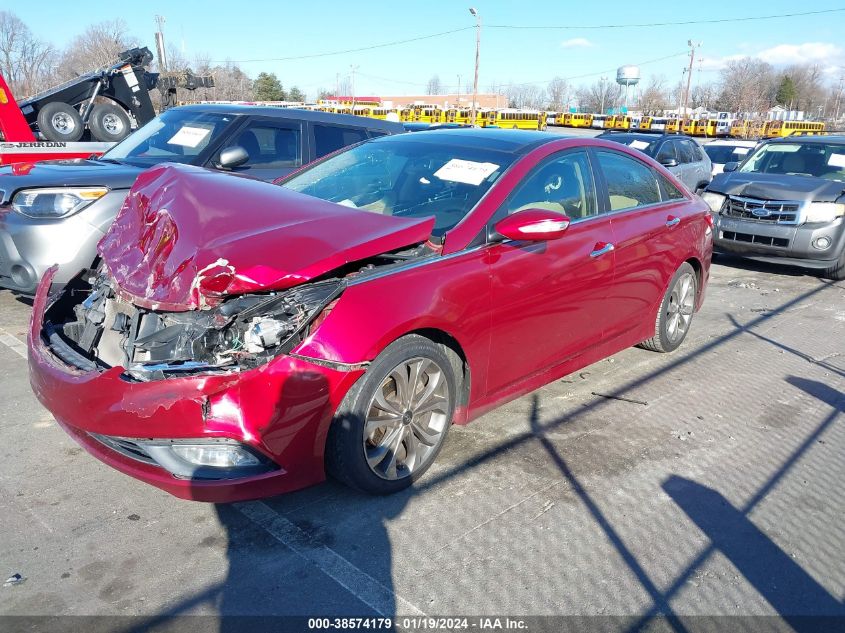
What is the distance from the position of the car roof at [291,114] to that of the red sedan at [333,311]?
8.34 feet

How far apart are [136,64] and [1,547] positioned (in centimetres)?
1228

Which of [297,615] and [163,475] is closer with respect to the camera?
[297,615]

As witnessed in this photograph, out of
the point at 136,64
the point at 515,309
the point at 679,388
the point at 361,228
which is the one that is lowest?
the point at 679,388

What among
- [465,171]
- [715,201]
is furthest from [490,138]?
[715,201]

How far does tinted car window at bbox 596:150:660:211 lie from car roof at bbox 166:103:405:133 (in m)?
3.26

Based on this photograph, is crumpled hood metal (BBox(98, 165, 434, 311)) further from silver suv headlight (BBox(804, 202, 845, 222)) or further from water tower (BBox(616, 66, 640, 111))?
water tower (BBox(616, 66, 640, 111))

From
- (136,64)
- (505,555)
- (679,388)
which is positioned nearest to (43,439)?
(505,555)

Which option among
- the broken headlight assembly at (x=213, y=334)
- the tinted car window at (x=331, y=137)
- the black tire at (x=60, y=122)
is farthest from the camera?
the black tire at (x=60, y=122)

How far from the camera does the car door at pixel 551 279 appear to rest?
12.1 feet

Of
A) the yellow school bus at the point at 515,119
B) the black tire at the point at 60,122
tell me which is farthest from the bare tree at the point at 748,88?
the black tire at the point at 60,122

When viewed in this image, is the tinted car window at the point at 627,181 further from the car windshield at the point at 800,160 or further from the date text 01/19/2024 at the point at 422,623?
the car windshield at the point at 800,160

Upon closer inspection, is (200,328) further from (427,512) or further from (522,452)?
(522,452)

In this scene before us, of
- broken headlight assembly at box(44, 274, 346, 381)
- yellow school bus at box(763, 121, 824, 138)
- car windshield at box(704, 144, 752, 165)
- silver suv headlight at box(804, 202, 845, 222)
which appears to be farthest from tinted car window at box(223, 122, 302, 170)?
yellow school bus at box(763, 121, 824, 138)

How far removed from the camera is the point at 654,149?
12.6 metres
